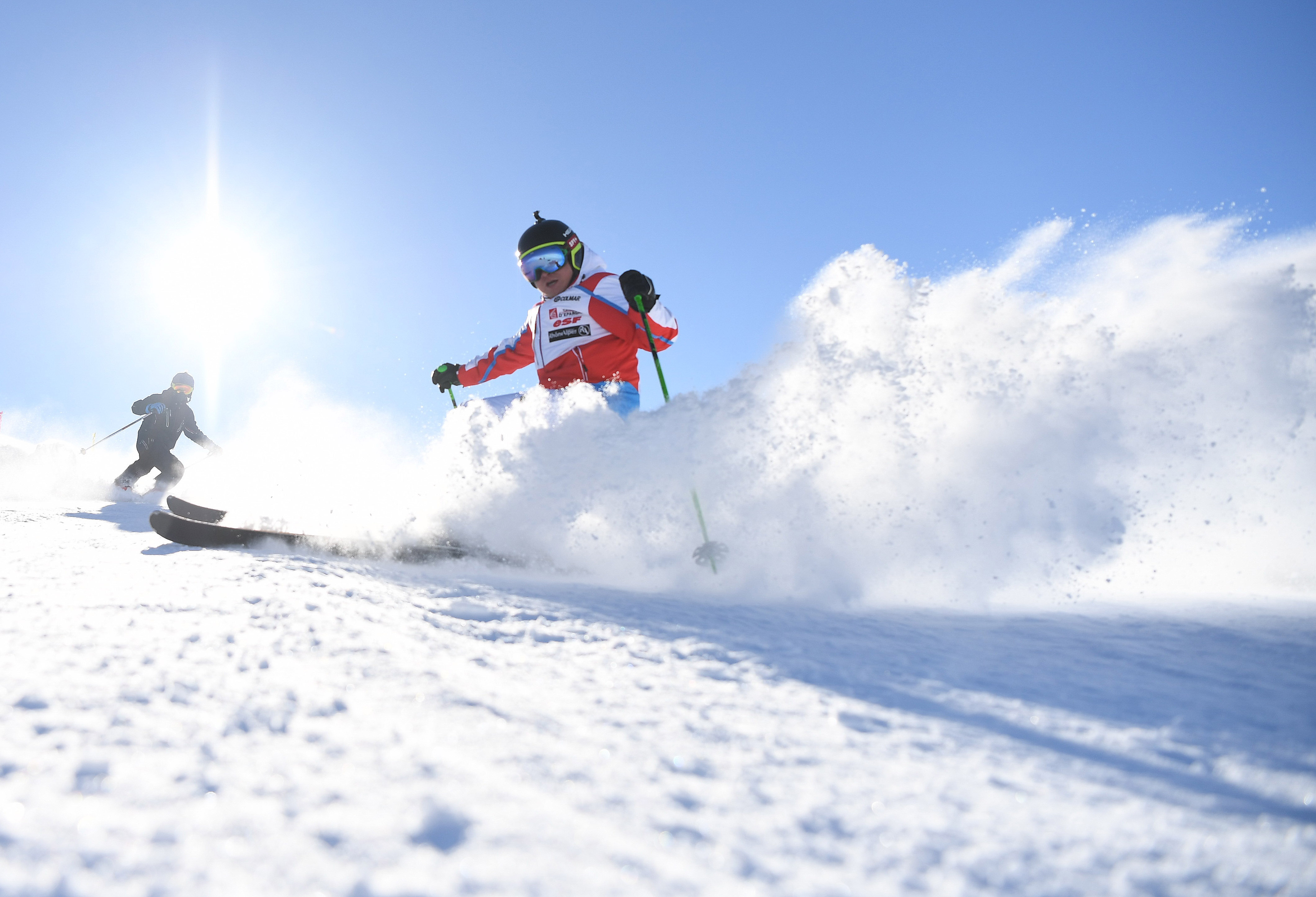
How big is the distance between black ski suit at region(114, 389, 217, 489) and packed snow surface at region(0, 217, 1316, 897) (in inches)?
221

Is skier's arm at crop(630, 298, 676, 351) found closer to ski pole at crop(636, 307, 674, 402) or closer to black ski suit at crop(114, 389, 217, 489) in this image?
ski pole at crop(636, 307, 674, 402)

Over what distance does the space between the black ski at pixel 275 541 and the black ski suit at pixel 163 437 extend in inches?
Result: 270

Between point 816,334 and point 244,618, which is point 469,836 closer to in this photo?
point 244,618

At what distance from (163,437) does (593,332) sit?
768 cm

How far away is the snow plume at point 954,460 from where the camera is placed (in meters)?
2.72

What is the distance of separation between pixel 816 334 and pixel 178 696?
2.99m

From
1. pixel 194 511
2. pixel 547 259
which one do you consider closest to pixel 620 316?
pixel 547 259

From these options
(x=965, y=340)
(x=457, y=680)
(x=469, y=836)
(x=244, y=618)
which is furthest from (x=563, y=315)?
(x=469, y=836)

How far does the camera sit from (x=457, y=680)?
1.24 metres

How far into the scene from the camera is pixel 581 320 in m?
4.32

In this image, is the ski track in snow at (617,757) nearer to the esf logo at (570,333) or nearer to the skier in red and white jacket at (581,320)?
the skier in red and white jacket at (581,320)

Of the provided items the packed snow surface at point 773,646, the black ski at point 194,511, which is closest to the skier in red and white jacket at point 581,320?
the packed snow surface at point 773,646

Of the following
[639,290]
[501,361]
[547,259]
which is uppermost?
[547,259]

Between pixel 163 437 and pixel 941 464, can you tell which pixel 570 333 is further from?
pixel 163 437
